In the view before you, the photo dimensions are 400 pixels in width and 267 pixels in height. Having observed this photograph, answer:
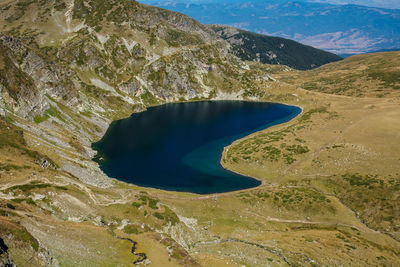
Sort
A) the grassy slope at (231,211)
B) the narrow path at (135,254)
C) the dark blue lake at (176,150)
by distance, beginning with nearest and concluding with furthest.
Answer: the narrow path at (135,254)
the grassy slope at (231,211)
the dark blue lake at (176,150)

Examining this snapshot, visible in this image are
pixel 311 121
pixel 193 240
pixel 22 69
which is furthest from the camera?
pixel 311 121

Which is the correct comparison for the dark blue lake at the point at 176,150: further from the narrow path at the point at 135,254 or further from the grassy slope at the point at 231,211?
the narrow path at the point at 135,254

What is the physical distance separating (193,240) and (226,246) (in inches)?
324

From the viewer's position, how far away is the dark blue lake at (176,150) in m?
101

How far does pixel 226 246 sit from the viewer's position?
55688 mm

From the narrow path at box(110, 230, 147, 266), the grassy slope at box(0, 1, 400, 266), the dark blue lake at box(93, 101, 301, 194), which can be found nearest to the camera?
the narrow path at box(110, 230, 147, 266)

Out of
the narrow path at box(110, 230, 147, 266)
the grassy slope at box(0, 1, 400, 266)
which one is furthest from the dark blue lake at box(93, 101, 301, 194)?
the narrow path at box(110, 230, 147, 266)

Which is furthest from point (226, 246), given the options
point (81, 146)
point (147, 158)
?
point (81, 146)

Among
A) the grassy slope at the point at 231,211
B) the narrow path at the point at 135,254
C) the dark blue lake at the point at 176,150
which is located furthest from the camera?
the dark blue lake at the point at 176,150

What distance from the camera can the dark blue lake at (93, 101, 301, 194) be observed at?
10081cm

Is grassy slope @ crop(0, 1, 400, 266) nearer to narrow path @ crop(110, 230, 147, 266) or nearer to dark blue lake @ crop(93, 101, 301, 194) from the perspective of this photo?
narrow path @ crop(110, 230, 147, 266)

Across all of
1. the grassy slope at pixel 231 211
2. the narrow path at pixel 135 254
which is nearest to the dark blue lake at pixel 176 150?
the grassy slope at pixel 231 211

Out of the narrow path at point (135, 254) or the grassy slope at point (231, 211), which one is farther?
the grassy slope at point (231, 211)

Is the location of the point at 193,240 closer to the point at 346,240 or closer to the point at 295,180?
the point at 346,240
